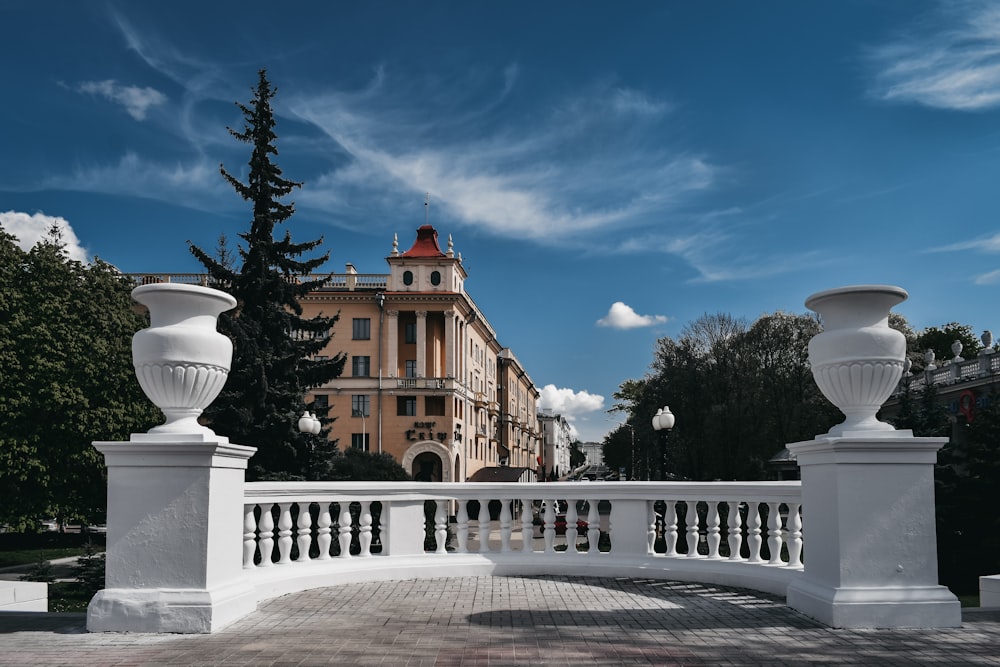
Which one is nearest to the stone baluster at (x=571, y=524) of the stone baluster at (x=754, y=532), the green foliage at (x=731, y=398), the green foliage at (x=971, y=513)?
the stone baluster at (x=754, y=532)

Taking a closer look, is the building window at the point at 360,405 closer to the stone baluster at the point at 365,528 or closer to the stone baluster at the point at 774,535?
the stone baluster at the point at 365,528

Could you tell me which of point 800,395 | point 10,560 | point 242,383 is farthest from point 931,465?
point 800,395

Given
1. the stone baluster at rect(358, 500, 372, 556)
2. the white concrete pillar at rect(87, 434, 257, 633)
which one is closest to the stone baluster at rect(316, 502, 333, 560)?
the stone baluster at rect(358, 500, 372, 556)

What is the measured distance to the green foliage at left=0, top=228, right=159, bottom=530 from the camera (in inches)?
1095

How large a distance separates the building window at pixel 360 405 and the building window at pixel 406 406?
6.98 feet

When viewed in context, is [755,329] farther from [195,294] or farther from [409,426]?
[195,294]

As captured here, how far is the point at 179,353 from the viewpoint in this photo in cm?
735

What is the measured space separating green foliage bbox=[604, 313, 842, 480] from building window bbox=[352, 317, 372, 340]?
2007cm

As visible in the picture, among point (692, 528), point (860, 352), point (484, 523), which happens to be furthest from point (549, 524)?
point (860, 352)

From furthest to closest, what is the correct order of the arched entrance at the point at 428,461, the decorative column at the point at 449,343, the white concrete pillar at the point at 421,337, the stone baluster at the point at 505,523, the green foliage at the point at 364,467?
the decorative column at the point at 449,343 → the white concrete pillar at the point at 421,337 → the arched entrance at the point at 428,461 → the green foliage at the point at 364,467 → the stone baluster at the point at 505,523

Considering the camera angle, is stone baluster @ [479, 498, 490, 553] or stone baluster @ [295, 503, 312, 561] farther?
stone baluster @ [479, 498, 490, 553]

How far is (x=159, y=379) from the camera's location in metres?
7.43

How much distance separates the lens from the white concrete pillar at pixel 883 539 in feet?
23.1

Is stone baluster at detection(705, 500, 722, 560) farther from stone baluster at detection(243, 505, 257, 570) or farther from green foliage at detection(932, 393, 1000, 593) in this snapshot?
green foliage at detection(932, 393, 1000, 593)
